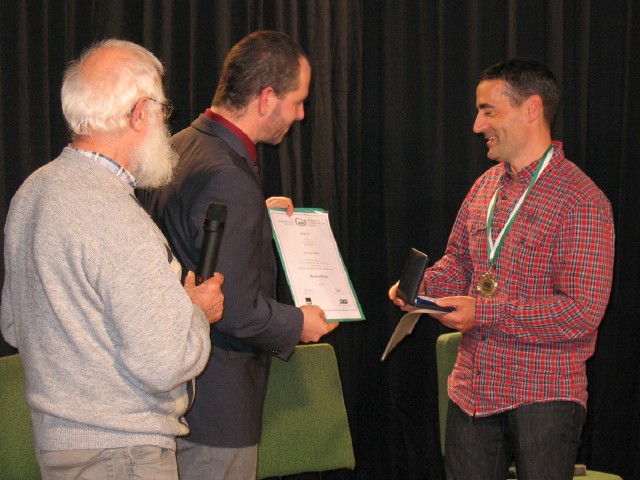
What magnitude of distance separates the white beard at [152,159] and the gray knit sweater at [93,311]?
146 mm

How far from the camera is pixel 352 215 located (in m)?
4.62

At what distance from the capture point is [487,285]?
3.16 m

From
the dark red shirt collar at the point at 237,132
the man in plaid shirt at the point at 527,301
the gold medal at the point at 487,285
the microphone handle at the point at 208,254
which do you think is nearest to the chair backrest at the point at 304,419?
the man in plaid shirt at the point at 527,301

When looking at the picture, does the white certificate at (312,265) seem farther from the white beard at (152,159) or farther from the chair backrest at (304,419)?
the white beard at (152,159)

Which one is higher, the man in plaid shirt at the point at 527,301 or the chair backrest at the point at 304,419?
the man in plaid shirt at the point at 527,301

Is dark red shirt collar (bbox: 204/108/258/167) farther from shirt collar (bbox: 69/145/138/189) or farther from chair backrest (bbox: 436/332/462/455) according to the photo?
chair backrest (bbox: 436/332/462/455)

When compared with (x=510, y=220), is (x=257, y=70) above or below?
above

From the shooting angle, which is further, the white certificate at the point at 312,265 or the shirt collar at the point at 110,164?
the white certificate at the point at 312,265

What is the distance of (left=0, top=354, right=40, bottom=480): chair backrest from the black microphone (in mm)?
1154

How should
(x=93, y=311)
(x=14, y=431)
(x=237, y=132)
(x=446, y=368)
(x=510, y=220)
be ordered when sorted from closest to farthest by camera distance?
(x=93, y=311)
(x=237, y=132)
(x=14, y=431)
(x=510, y=220)
(x=446, y=368)

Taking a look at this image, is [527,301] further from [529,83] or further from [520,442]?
[529,83]

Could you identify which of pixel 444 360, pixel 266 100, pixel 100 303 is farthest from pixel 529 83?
pixel 100 303

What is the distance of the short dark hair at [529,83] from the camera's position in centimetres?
330

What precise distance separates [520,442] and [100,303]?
5.72 feet
